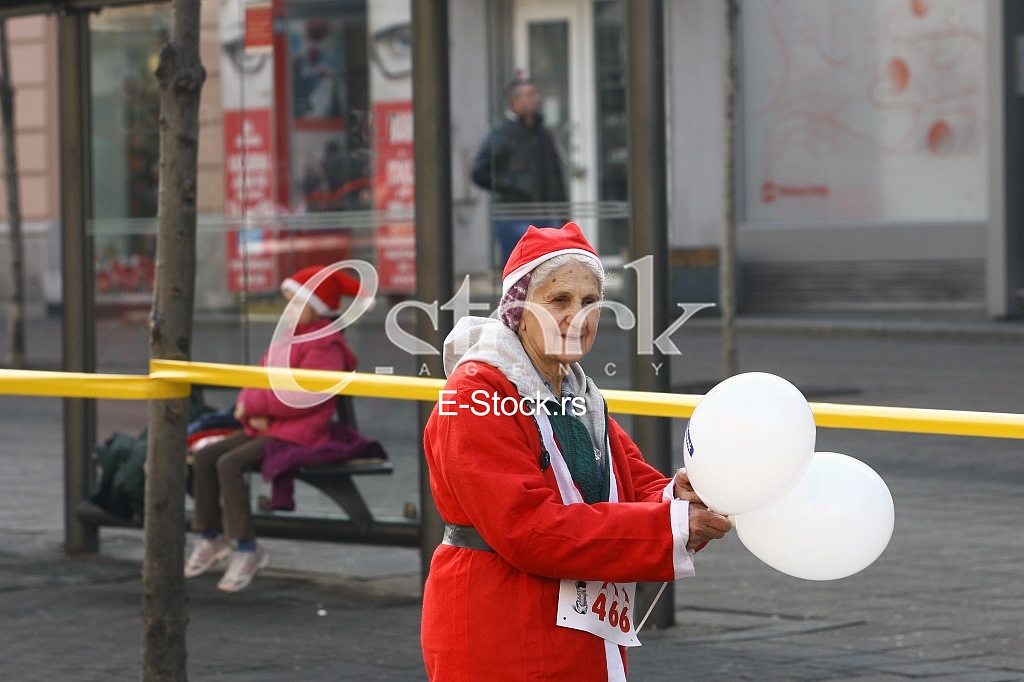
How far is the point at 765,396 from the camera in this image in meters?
2.91

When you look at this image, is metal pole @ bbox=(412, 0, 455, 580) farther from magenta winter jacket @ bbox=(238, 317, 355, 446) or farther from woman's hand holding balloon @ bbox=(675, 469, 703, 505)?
woman's hand holding balloon @ bbox=(675, 469, 703, 505)

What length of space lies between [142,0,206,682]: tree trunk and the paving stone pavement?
0.59 metres

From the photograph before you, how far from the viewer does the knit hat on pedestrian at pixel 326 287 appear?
7.49 metres

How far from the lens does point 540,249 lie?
10.1ft

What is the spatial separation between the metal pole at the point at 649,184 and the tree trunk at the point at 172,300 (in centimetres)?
180

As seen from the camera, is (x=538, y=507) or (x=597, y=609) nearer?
(x=538, y=507)

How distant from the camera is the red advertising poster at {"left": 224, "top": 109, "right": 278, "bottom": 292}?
8234mm

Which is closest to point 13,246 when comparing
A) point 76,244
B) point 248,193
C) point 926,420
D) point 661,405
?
point 248,193

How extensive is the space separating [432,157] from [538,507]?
3691 millimetres

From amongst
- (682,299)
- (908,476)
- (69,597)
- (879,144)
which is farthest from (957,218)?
(69,597)

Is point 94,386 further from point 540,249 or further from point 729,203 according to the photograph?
point 729,203

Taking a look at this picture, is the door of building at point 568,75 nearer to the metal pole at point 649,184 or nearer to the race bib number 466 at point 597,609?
the metal pole at point 649,184

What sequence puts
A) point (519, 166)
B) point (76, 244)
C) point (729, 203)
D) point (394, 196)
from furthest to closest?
point (729, 203) → point (394, 196) → point (519, 166) → point (76, 244)

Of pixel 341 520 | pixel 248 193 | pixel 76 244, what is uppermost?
pixel 248 193
